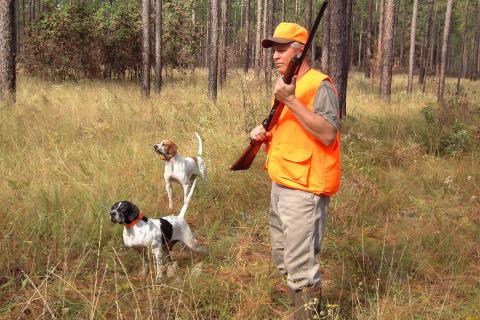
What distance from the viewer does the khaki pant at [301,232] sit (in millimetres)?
2682

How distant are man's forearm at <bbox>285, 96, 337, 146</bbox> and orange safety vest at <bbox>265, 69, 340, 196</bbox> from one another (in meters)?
0.08

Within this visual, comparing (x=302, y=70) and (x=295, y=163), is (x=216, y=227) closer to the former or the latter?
(x=295, y=163)

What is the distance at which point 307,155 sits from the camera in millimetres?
2631

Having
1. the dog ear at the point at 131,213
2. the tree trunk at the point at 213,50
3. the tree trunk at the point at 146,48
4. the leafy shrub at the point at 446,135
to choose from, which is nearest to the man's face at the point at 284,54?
the dog ear at the point at 131,213

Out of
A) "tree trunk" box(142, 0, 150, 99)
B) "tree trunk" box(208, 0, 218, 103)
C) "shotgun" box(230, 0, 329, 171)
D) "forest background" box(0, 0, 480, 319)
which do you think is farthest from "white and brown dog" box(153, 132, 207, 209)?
"tree trunk" box(142, 0, 150, 99)

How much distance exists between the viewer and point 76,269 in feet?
11.7

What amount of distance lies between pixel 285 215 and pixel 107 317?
1.44m

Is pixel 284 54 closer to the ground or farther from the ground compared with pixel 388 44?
closer to the ground

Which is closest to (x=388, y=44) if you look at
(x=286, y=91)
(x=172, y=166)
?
(x=172, y=166)

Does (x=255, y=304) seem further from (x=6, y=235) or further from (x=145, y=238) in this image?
(x=6, y=235)

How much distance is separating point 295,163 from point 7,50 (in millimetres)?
9233

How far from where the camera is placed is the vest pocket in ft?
8.66

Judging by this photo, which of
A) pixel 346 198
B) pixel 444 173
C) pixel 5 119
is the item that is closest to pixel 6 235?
pixel 346 198

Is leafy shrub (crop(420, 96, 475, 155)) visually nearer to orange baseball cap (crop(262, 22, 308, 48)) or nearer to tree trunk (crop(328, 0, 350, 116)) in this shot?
tree trunk (crop(328, 0, 350, 116))
